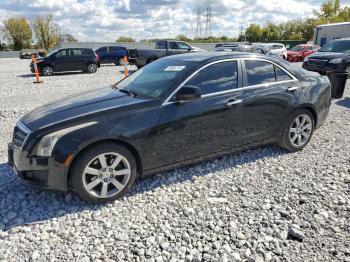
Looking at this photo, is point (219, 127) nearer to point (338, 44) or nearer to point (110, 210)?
point (110, 210)

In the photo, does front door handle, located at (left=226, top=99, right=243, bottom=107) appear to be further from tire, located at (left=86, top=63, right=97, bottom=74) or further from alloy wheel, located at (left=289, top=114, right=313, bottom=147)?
tire, located at (left=86, top=63, right=97, bottom=74)

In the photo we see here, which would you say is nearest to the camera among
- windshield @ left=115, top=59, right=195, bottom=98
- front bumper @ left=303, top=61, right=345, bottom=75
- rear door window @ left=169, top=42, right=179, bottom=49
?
→ windshield @ left=115, top=59, right=195, bottom=98

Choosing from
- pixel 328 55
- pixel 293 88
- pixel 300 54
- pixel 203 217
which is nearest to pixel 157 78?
pixel 203 217

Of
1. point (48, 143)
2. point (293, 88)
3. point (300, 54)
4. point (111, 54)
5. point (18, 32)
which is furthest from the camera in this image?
point (18, 32)

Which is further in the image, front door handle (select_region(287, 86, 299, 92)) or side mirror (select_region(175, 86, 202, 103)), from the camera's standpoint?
front door handle (select_region(287, 86, 299, 92))

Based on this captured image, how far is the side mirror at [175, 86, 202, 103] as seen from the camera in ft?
11.7

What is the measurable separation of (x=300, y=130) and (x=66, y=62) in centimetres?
1444

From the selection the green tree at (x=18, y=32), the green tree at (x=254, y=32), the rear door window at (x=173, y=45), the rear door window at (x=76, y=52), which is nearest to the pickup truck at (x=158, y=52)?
the rear door window at (x=173, y=45)

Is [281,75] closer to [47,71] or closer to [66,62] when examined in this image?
[47,71]

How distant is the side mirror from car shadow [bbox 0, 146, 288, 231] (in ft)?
3.47

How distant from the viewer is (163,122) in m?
3.52

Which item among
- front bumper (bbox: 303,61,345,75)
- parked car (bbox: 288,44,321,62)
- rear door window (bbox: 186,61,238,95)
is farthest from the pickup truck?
rear door window (bbox: 186,61,238,95)

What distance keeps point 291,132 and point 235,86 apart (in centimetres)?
130

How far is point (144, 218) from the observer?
3.14 meters
